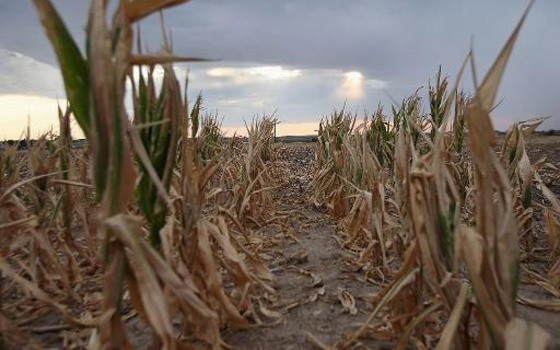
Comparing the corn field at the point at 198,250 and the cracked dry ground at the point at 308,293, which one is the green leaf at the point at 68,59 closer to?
the corn field at the point at 198,250

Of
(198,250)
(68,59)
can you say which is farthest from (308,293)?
(68,59)

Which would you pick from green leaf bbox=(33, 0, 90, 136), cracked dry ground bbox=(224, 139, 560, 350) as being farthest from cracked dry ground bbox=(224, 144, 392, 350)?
green leaf bbox=(33, 0, 90, 136)

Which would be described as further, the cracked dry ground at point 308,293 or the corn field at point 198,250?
the cracked dry ground at point 308,293

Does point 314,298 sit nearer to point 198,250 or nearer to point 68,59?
point 198,250

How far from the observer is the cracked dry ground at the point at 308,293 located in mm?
2287

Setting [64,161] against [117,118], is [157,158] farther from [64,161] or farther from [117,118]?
[64,161]

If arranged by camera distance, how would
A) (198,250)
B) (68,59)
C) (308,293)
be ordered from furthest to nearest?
(308,293) → (198,250) → (68,59)

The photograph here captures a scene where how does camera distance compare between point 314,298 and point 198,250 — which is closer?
point 198,250

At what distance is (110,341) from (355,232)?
2.50 metres

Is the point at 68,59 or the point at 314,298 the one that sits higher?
the point at 68,59

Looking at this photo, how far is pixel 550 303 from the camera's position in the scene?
2.64 m

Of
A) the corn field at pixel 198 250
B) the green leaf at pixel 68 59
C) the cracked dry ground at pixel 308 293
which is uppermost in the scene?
the green leaf at pixel 68 59

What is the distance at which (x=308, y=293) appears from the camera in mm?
2959

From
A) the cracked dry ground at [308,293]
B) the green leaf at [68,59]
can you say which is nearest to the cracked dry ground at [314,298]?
the cracked dry ground at [308,293]
